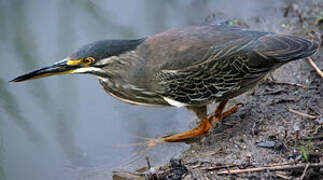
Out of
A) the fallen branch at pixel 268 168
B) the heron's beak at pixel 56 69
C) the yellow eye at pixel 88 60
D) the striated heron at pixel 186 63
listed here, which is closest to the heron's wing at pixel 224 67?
the striated heron at pixel 186 63

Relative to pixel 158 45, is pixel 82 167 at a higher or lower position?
lower

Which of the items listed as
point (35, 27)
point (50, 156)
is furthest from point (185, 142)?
point (35, 27)

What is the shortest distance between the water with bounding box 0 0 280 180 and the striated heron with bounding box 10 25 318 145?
704 mm

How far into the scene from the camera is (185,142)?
4996 mm

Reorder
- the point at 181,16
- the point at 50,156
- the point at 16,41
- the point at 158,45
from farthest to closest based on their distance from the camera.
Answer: the point at 181,16
the point at 16,41
the point at 50,156
the point at 158,45

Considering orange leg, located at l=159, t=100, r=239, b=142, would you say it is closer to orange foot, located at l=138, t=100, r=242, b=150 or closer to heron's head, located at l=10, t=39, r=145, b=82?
orange foot, located at l=138, t=100, r=242, b=150

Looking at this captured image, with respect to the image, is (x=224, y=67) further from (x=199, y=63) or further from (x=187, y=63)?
(x=187, y=63)

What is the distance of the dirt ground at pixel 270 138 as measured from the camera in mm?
3693

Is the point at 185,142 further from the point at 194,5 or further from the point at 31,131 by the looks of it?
the point at 194,5

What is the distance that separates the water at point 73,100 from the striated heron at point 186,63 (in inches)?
27.7

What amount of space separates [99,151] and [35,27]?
3100mm

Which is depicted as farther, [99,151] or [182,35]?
[99,151]

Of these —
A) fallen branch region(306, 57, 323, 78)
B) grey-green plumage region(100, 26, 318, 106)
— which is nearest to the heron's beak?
grey-green plumage region(100, 26, 318, 106)

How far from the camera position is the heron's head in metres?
4.32
